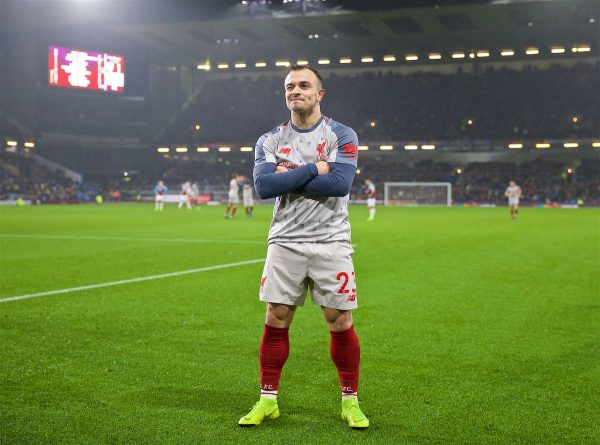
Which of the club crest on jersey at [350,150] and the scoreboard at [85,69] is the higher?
the scoreboard at [85,69]

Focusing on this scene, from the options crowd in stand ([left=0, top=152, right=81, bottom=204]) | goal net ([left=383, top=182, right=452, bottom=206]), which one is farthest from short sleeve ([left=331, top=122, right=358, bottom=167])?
goal net ([left=383, top=182, right=452, bottom=206])

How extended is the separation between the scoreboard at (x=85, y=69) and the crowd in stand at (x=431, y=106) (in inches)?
656

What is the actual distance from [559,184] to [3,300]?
57.1 metres

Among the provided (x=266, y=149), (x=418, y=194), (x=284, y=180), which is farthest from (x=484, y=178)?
(x=284, y=180)

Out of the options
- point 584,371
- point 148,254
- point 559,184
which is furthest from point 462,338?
point 559,184

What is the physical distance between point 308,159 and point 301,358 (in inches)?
92.1

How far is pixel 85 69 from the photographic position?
51.8 metres

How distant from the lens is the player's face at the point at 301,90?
15.3 feet

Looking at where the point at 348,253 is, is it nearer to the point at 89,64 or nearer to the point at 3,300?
the point at 3,300

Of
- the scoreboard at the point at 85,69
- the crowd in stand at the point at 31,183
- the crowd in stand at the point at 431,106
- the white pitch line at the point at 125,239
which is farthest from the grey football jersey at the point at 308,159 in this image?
the crowd in stand at the point at 431,106

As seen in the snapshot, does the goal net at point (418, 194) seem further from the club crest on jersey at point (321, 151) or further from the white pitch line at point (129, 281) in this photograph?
the club crest on jersey at point (321, 151)

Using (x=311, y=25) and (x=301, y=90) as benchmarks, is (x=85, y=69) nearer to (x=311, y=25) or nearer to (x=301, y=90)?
(x=311, y=25)

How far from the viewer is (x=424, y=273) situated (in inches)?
508

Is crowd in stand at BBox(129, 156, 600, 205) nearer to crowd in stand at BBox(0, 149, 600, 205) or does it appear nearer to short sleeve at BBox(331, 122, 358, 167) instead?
crowd in stand at BBox(0, 149, 600, 205)
